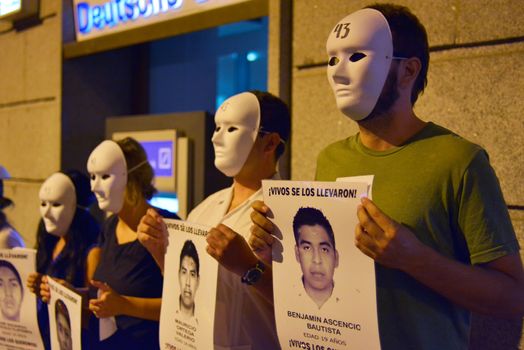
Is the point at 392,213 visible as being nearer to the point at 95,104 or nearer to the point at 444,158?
the point at 444,158

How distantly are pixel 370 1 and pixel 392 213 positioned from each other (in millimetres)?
1402

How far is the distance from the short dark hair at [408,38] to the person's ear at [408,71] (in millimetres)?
13

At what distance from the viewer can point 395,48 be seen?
1.58 metres

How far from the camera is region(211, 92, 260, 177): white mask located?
2.12 m

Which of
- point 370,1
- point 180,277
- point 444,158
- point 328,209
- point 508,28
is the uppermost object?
point 370,1

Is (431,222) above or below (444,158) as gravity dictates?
below

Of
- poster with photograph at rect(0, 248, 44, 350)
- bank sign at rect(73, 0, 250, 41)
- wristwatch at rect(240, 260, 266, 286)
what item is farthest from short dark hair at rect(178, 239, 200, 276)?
bank sign at rect(73, 0, 250, 41)

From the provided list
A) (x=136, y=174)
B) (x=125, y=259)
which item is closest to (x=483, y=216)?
(x=125, y=259)

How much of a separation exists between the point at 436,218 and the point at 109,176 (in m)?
1.53

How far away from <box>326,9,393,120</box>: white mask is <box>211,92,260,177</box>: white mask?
21.6 inches

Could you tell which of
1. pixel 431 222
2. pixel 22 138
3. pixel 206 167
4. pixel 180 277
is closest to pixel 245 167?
pixel 180 277

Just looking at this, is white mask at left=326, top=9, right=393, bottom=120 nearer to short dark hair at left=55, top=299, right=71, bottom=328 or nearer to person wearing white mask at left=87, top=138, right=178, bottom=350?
person wearing white mask at left=87, top=138, right=178, bottom=350

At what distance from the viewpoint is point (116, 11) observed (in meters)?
4.05

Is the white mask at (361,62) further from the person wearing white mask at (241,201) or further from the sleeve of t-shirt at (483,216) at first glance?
the person wearing white mask at (241,201)
